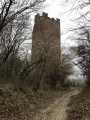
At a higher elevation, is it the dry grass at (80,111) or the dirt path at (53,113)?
the dry grass at (80,111)

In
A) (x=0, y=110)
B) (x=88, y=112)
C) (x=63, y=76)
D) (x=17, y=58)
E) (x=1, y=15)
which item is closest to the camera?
(x=88, y=112)

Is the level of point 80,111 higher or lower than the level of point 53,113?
higher

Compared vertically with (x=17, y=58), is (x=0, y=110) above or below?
below

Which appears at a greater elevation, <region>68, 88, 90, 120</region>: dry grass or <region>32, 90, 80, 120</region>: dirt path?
<region>68, 88, 90, 120</region>: dry grass

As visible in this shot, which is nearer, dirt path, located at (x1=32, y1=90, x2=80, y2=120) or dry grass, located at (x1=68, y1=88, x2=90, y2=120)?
dry grass, located at (x1=68, y1=88, x2=90, y2=120)

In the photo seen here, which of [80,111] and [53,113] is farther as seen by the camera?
[53,113]

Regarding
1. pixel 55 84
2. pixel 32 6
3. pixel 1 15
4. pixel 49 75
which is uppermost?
pixel 32 6

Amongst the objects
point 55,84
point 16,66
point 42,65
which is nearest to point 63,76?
point 55,84

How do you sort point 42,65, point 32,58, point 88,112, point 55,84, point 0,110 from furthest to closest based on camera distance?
point 55,84 < point 42,65 < point 32,58 < point 0,110 < point 88,112

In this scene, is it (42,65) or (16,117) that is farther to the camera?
(42,65)

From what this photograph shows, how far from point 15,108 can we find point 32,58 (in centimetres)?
1152

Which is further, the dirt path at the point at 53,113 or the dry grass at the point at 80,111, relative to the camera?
the dirt path at the point at 53,113

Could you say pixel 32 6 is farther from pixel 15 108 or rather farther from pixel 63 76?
pixel 63 76

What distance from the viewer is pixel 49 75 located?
89.3ft
